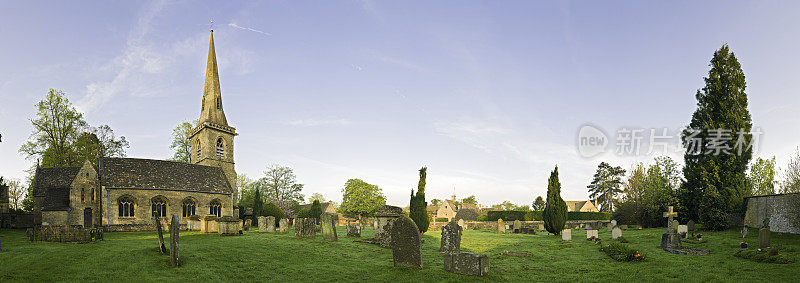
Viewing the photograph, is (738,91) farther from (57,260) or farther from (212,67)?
(212,67)

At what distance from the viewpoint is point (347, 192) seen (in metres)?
66.8

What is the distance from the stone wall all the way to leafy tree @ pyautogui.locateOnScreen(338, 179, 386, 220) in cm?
4735

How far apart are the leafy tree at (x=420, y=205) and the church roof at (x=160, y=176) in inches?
837

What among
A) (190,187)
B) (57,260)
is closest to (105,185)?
(190,187)

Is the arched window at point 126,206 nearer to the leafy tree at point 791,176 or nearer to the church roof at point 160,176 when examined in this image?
the church roof at point 160,176

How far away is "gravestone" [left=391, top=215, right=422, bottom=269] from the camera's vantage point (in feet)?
42.2

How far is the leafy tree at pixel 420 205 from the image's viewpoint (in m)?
30.7

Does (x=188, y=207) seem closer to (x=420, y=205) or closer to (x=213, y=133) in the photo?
(x=213, y=133)

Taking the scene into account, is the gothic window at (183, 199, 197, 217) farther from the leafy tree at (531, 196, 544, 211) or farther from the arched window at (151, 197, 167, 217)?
the leafy tree at (531, 196, 544, 211)

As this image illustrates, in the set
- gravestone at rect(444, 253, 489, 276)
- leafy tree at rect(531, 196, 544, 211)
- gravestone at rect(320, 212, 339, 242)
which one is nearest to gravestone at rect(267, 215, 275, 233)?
gravestone at rect(320, 212, 339, 242)

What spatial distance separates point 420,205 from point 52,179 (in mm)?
32750

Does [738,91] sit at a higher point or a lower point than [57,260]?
higher

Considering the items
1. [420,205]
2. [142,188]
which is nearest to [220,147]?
[142,188]

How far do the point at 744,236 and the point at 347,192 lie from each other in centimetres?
5338
